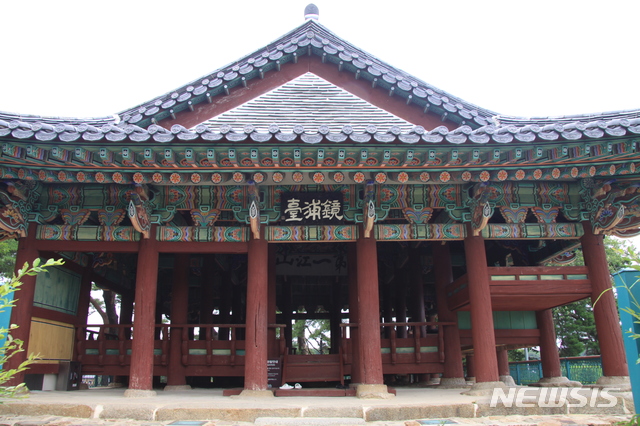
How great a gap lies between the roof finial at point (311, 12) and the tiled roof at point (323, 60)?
0.52 meters

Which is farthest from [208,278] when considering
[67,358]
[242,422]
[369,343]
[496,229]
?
[496,229]

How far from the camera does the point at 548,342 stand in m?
11.6

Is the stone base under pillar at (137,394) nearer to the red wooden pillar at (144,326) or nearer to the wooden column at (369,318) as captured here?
the red wooden pillar at (144,326)

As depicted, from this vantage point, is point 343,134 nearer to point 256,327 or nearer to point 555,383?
point 256,327

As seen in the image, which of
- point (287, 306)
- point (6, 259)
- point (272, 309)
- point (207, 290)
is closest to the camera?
point (272, 309)

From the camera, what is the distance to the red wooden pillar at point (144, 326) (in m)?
8.34

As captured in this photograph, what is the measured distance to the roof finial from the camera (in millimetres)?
11516

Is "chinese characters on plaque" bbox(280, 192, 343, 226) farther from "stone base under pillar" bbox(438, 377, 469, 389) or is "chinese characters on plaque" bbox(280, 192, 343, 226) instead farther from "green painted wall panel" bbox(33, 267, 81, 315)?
"green painted wall panel" bbox(33, 267, 81, 315)

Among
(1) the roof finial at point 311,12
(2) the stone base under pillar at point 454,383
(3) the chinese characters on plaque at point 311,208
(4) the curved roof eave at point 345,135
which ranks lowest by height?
(2) the stone base under pillar at point 454,383

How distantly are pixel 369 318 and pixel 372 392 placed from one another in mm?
1233

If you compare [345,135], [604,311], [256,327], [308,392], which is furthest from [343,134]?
[604,311]

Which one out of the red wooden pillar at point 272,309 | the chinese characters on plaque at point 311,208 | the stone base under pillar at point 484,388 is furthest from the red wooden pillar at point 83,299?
the stone base under pillar at point 484,388

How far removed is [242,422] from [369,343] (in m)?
2.76

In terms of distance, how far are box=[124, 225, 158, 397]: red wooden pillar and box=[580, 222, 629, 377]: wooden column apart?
7.91 m
